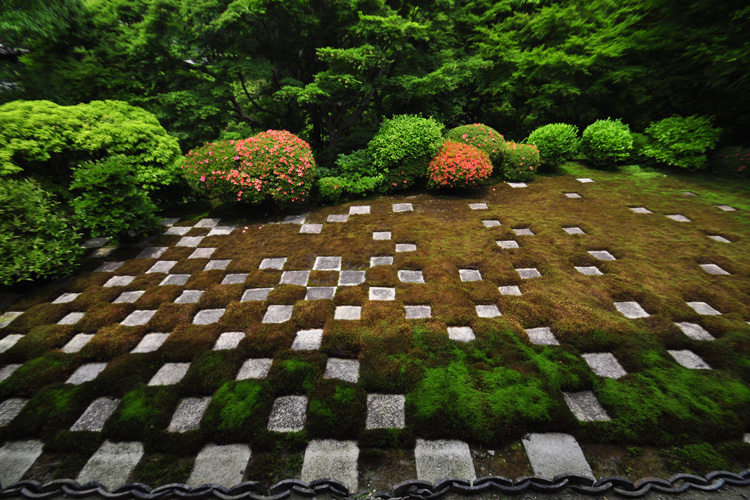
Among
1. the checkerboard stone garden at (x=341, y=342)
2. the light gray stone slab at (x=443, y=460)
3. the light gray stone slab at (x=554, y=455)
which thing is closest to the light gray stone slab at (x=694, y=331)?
the checkerboard stone garden at (x=341, y=342)

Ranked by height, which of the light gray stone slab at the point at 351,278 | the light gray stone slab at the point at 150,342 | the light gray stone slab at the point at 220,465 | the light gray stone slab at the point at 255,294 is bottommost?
the light gray stone slab at the point at 220,465

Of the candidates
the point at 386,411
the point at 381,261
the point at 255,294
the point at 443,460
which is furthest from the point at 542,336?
the point at 255,294

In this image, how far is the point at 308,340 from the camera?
337 cm

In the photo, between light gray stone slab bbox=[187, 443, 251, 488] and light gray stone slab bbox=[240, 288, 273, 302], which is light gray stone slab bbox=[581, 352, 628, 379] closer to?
light gray stone slab bbox=[187, 443, 251, 488]

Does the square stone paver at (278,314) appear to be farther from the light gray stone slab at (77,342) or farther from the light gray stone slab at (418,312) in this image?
the light gray stone slab at (77,342)

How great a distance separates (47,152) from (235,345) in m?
5.30

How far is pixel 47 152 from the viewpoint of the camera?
5.12 metres

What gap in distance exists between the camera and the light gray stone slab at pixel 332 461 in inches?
85.1

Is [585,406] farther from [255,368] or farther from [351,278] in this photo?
[255,368]

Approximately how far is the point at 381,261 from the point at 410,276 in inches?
24.4

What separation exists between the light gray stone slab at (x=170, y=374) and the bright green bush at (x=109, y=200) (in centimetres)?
352

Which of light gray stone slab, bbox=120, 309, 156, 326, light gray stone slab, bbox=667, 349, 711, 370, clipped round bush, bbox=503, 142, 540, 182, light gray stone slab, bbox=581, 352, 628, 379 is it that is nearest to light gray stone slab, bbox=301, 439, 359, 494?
light gray stone slab, bbox=581, 352, 628, 379

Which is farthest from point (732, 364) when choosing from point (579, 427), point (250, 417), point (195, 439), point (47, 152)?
point (47, 152)

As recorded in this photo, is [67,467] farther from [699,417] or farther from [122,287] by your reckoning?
[699,417]
